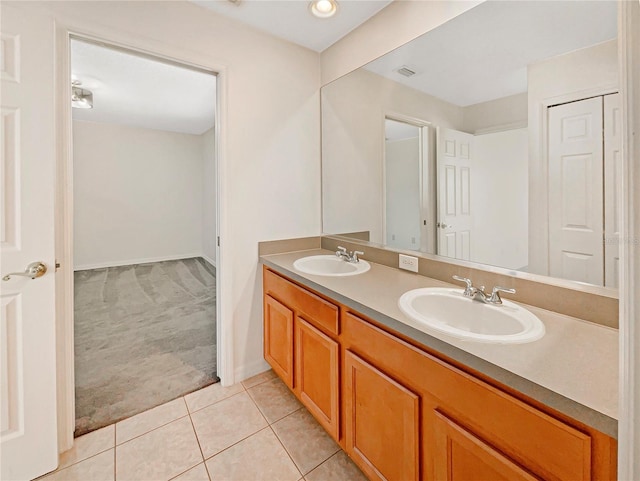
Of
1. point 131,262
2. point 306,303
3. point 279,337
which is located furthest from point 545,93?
point 131,262

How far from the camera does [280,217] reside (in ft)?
7.08

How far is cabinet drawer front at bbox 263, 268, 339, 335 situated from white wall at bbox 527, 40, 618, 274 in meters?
0.85

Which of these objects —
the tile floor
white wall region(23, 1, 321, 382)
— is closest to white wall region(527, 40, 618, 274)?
the tile floor

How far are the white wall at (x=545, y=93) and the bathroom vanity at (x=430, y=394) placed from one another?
29 centimetres

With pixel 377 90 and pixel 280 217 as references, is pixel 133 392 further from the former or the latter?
Result: pixel 377 90

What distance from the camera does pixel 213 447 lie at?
1.49m

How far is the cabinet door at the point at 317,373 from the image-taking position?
1.35m

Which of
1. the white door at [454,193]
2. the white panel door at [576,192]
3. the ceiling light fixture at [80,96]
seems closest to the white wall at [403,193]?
the white door at [454,193]

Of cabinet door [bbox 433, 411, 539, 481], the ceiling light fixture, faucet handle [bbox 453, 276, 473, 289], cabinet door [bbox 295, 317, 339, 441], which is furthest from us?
the ceiling light fixture

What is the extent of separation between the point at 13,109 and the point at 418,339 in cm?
181

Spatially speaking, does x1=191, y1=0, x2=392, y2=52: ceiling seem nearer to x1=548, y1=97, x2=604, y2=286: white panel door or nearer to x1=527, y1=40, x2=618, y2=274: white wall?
x1=527, y1=40, x2=618, y2=274: white wall

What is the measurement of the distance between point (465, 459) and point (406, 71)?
1.81m

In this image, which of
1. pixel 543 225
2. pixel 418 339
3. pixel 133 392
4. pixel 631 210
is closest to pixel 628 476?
pixel 631 210

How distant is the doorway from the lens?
206 centimetres
